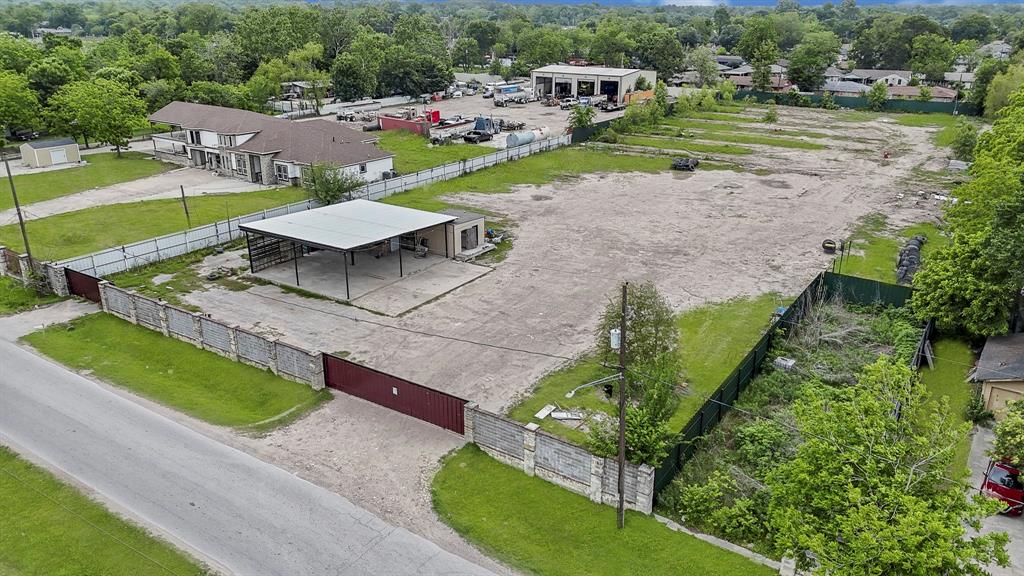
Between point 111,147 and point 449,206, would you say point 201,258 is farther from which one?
point 111,147

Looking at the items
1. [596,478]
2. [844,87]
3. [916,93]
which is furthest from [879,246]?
[916,93]

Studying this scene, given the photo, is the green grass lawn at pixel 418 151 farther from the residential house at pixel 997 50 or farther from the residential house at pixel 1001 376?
the residential house at pixel 997 50

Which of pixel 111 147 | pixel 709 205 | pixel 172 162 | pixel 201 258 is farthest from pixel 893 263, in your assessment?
pixel 111 147

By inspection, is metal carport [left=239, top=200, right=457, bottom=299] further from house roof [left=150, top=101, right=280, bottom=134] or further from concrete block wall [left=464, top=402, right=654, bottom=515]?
house roof [left=150, top=101, right=280, bottom=134]

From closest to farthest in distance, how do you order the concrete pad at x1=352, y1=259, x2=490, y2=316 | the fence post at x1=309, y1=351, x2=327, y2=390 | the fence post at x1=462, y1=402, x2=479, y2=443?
the fence post at x1=462, y1=402, x2=479, y2=443, the fence post at x1=309, y1=351, x2=327, y2=390, the concrete pad at x1=352, y1=259, x2=490, y2=316

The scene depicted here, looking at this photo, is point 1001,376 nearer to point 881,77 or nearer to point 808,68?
point 808,68

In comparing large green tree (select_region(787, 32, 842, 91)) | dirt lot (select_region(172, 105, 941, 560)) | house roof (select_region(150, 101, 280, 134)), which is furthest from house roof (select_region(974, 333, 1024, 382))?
large green tree (select_region(787, 32, 842, 91))
